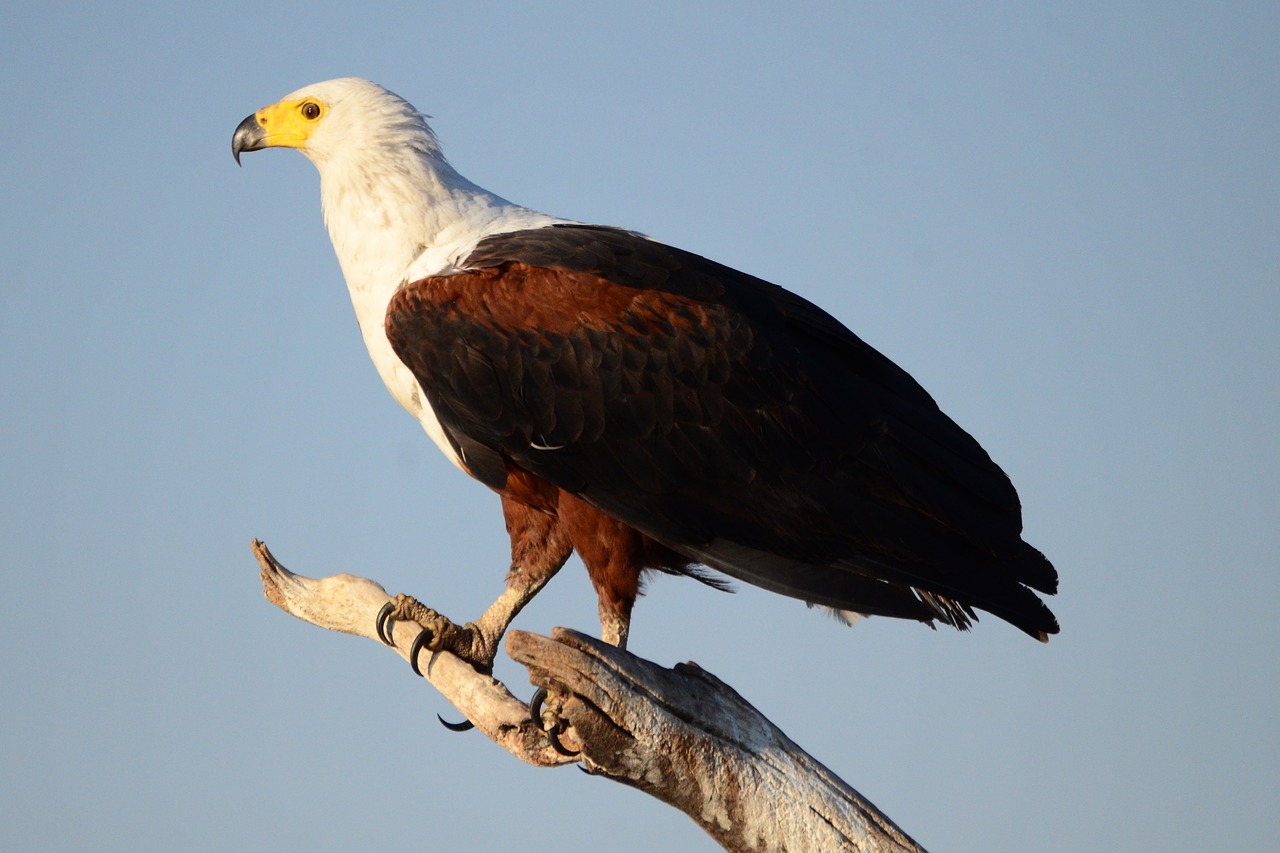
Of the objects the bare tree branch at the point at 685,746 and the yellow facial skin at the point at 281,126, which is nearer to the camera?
the bare tree branch at the point at 685,746

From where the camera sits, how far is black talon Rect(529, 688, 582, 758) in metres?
4.71

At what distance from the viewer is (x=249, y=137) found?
6.14 m

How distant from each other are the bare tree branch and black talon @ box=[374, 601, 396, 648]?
52cm

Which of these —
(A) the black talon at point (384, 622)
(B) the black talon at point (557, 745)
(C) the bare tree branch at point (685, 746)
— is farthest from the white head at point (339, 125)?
(B) the black talon at point (557, 745)

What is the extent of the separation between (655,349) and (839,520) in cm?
98

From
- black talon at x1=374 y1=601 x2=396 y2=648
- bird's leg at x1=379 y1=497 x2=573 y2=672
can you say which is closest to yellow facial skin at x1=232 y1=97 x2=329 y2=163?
bird's leg at x1=379 y1=497 x2=573 y2=672

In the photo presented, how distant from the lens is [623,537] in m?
5.22

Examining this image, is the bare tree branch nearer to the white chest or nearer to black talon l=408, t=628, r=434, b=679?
black talon l=408, t=628, r=434, b=679

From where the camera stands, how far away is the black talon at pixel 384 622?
5367mm

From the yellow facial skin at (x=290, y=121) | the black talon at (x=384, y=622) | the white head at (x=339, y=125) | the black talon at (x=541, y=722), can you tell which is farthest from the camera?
the yellow facial skin at (x=290, y=121)

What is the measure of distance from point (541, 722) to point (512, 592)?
32.4 inches

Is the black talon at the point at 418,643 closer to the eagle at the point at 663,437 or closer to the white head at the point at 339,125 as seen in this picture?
the eagle at the point at 663,437

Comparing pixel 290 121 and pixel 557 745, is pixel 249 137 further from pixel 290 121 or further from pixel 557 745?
pixel 557 745

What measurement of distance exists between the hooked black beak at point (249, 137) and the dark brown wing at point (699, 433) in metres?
1.41
